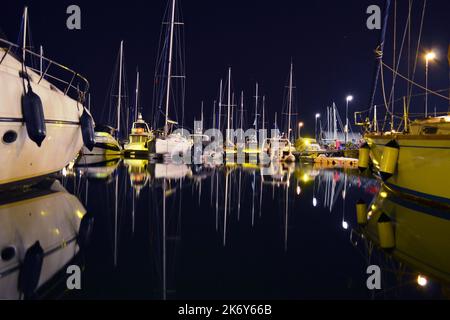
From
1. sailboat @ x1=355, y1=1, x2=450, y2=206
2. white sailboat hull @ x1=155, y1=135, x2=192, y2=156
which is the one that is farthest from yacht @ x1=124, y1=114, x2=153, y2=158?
sailboat @ x1=355, y1=1, x2=450, y2=206

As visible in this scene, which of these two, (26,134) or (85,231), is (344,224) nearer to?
(85,231)

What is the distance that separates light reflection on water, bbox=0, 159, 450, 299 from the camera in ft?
11.6

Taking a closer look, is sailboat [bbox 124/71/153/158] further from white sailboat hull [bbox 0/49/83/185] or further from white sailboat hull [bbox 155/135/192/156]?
white sailboat hull [bbox 0/49/83/185]

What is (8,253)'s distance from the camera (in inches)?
168

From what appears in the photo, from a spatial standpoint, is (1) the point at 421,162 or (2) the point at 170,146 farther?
(2) the point at 170,146

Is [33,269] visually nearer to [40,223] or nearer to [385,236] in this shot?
[40,223]

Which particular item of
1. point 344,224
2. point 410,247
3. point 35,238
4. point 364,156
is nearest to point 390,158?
point 344,224

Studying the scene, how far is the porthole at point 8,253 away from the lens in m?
4.11

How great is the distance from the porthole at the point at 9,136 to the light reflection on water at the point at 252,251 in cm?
196

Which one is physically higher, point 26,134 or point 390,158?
point 26,134

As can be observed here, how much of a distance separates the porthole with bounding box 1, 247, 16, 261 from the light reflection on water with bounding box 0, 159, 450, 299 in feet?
2.49

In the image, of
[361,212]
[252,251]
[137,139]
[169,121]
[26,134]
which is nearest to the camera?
[252,251]

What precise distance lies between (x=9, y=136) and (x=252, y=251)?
6.23 meters
